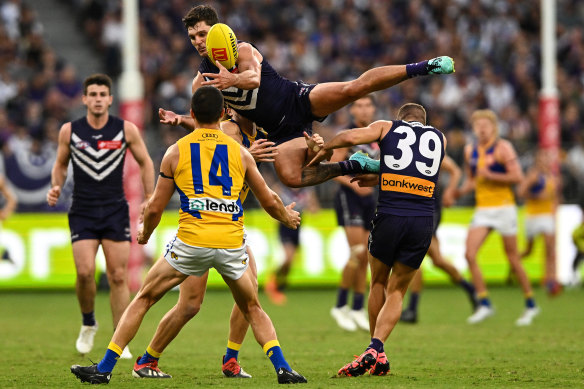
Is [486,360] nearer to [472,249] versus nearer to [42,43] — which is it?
[472,249]

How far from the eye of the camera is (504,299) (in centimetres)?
1719

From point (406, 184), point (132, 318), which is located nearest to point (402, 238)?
point (406, 184)

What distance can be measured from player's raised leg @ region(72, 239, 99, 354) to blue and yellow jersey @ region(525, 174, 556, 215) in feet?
33.9

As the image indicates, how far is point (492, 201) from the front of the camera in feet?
45.9

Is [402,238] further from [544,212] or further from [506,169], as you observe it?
[544,212]

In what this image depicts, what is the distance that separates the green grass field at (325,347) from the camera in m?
8.04

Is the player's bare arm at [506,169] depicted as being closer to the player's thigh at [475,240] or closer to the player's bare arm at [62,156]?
the player's thigh at [475,240]

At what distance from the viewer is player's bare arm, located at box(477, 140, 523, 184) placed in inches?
541

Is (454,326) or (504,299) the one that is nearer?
(454,326)

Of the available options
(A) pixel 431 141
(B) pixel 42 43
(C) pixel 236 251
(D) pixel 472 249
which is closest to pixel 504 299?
(D) pixel 472 249

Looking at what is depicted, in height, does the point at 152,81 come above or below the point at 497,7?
below

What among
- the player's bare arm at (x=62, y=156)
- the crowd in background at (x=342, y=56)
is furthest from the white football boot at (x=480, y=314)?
the crowd in background at (x=342, y=56)

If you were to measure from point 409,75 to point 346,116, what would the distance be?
1443 centimetres

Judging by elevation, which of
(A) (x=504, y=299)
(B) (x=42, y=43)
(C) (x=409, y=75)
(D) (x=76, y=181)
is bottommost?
(A) (x=504, y=299)
